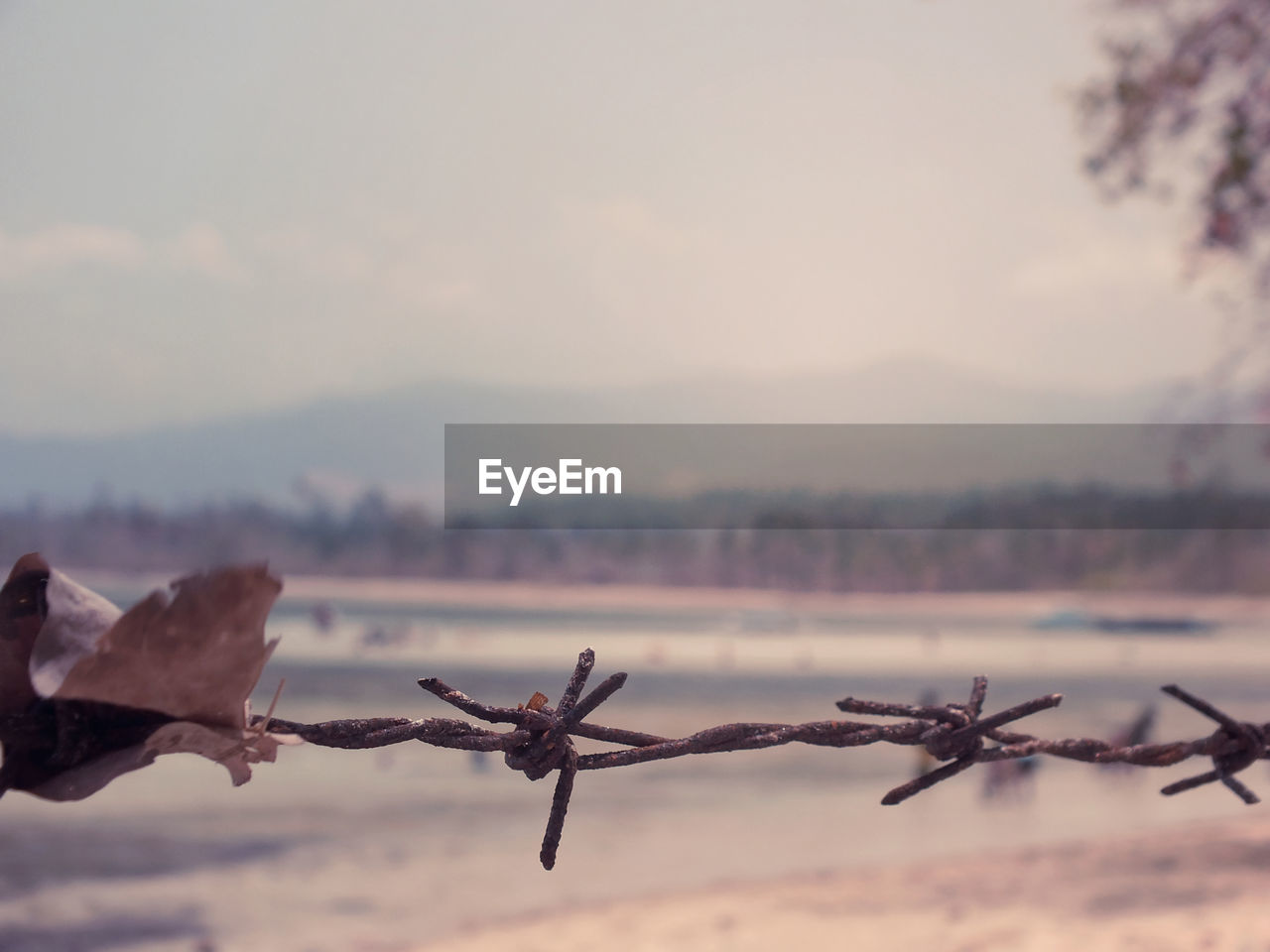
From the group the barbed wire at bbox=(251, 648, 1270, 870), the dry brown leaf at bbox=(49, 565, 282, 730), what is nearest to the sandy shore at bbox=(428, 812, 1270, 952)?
the barbed wire at bbox=(251, 648, 1270, 870)

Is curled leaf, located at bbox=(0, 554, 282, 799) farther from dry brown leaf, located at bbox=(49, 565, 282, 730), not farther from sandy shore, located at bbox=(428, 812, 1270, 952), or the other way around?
sandy shore, located at bbox=(428, 812, 1270, 952)

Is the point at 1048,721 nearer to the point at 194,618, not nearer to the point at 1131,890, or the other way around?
the point at 1131,890

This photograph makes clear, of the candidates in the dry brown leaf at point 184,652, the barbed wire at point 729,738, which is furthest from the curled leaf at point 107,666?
the barbed wire at point 729,738

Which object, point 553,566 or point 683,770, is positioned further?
point 553,566

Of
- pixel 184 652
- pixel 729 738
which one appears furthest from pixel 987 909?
pixel 184 652

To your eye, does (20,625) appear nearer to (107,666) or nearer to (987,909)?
(107,666)

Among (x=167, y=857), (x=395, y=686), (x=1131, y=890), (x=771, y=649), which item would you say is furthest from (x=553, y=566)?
(x=1131, y=890)

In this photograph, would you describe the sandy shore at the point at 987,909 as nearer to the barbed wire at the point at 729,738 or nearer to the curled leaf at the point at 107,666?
the barbed wire at the point at 729,738
